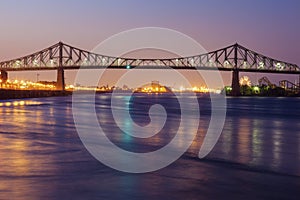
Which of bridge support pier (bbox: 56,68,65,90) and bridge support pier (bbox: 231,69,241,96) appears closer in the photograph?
bridge support pier (bbox: 56,68,65,90)

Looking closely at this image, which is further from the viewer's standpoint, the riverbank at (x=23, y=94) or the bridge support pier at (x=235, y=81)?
the bridge support pier at (x=235, y=81)

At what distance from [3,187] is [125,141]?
331 inches

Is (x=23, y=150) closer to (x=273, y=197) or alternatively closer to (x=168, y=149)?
(x=168, y=149)

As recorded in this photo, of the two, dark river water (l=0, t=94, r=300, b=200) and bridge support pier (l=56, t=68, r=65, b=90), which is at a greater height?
bridge support pier (l=56, t=68, r=65, b=90)

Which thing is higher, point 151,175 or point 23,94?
point 23,94

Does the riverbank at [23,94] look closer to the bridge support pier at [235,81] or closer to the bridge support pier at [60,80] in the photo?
the bridge support pier at [60,80]

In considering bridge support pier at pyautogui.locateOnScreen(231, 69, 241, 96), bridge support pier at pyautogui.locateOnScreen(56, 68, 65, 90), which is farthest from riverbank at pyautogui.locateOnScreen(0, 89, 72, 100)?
bridge support pier at pyautogui.locateOnScreen(231, 69, 241, 96)

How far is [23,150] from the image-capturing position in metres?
12.5

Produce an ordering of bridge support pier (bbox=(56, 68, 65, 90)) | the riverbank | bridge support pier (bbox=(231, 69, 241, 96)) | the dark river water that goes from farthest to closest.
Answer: bridge support pier (bbox=(231, 69, 241, 96))
bridge support pier (bbox=(56, 68, 65, 90))
the riverbank
the dark river water

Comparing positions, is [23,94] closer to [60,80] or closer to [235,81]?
[60,80]

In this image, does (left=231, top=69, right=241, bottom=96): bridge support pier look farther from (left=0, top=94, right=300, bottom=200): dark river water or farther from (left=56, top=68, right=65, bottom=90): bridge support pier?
(left=0, top=94, right=300, bottom=200): dark river water

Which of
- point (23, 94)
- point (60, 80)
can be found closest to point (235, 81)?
point (60, 80)

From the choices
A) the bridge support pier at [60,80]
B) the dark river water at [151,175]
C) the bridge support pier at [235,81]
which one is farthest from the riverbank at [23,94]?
the dark river water at [151,175]

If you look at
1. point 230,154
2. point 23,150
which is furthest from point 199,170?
point 23,150
